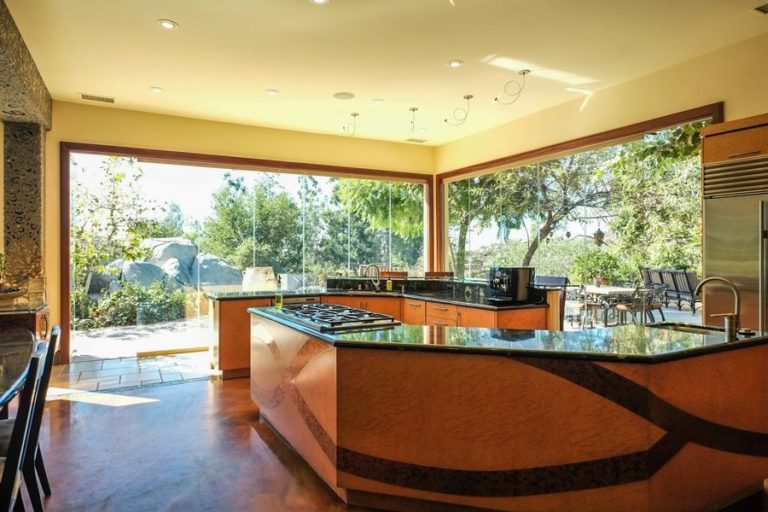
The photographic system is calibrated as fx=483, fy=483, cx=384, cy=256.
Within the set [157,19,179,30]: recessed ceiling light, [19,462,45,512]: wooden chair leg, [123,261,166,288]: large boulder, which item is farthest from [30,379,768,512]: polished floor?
[157,19,179,30]: recessed ceiling light

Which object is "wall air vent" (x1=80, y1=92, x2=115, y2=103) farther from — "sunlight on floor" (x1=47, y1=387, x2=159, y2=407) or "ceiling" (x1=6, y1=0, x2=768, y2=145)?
"sunlight on floor" (x1=47, y1=387, x2=159, y2=407)

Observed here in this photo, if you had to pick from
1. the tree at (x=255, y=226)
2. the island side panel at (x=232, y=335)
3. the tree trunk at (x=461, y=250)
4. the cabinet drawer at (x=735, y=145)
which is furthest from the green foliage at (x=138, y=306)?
the cabinet drawer at (x=735, y=145)

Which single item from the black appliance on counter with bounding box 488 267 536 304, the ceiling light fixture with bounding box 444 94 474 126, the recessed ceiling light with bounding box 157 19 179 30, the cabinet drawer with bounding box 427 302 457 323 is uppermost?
the ceiling light fixture with bounding box 444 94 474 126

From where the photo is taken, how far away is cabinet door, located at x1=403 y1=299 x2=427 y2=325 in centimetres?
489

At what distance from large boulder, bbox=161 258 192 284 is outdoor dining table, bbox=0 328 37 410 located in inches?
131

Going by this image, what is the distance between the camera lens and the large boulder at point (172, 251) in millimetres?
6309

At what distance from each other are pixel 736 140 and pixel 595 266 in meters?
2.84

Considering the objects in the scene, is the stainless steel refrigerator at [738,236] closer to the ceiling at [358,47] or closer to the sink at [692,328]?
the sink at [692,328]

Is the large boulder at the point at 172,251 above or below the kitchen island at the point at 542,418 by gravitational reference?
above

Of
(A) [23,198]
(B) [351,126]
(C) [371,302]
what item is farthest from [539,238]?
(A) [23,198]

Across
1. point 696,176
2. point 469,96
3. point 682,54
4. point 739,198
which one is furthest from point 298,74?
point 696,176

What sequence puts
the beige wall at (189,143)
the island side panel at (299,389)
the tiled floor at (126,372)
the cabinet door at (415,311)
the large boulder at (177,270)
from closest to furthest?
the island side panel at (299,389) < the tiled floor at (126,372) < the cabinet door at (415,311) < the beige wall at (189,143) < the large boulder at (177,270)

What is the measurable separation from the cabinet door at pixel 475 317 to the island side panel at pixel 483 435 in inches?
78.4

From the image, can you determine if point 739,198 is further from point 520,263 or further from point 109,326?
point 109,326
